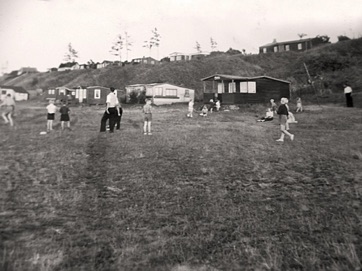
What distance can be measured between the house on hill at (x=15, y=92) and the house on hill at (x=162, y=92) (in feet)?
14.6

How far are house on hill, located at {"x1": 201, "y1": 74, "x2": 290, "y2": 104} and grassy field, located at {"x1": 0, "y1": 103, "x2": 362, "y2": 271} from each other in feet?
40.9

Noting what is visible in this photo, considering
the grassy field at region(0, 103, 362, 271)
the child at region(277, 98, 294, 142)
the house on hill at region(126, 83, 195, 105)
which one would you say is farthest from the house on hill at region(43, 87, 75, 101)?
the child at region(277, 98, 294, 142)

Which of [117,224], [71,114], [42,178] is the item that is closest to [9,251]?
[117,224]

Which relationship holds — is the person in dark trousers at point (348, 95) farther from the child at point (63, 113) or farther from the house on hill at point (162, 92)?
the child at point (63, 113)

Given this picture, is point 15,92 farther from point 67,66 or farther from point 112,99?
point 112,99

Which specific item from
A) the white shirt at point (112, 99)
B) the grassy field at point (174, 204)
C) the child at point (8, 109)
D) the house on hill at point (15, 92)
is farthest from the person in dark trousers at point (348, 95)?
the child at point (8, 109)

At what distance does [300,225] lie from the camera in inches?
118

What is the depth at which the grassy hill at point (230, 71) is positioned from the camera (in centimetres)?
574

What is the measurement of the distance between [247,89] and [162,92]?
28.5 feet

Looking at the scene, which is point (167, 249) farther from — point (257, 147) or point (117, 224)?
point (257, 147)

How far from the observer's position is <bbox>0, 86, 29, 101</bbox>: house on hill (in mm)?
3633

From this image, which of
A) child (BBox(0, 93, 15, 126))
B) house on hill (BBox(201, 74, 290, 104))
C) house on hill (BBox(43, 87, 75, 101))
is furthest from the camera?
house on hill (BBox(201, 74, 290, 104))

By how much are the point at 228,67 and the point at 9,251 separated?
57.2 ft

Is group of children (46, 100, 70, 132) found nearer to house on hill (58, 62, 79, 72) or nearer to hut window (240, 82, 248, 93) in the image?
house on hill (58, 62, 79, 72)
